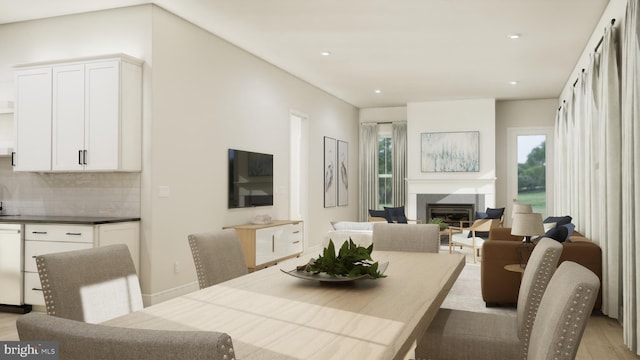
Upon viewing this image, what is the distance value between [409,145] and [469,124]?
1.23 m

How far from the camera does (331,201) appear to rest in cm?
945

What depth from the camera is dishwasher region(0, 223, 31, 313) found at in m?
4.50

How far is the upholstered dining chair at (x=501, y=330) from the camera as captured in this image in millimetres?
2014

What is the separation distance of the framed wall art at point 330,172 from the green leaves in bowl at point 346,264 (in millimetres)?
7028

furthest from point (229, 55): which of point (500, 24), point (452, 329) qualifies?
point (452, 329)

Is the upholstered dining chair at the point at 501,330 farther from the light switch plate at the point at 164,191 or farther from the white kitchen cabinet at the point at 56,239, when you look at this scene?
the light switch plate at the point at 164,191

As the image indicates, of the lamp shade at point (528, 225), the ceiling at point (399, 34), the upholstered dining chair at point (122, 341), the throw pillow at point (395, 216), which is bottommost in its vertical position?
the throw pillow at point (395, 216)

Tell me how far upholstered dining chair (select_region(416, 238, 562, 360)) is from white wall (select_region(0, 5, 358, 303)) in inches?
127

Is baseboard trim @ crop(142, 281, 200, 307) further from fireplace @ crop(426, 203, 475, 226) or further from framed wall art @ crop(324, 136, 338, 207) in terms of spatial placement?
fireplace @ crop(426, 203, 475, 226)

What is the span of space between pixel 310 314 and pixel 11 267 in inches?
158

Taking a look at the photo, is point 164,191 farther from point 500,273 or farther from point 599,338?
point 599,338

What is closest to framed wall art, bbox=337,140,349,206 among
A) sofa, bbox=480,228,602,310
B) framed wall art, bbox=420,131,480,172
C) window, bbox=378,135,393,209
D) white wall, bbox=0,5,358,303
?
window, bbox=378,135,393,209

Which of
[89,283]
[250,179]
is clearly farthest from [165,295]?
[89,283]

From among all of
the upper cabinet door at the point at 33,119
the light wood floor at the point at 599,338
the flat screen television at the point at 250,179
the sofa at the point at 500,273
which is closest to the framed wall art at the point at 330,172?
the flat screen television at the point at 250,179
